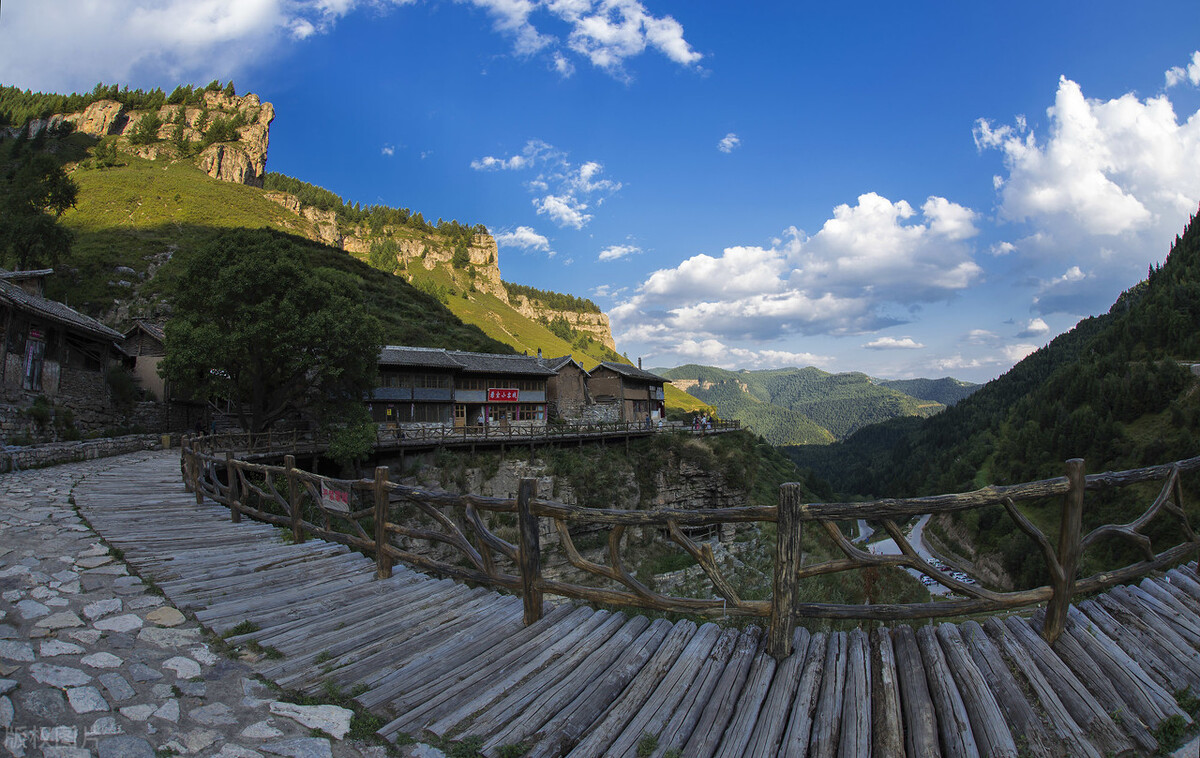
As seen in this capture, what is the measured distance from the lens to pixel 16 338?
18.8 metres

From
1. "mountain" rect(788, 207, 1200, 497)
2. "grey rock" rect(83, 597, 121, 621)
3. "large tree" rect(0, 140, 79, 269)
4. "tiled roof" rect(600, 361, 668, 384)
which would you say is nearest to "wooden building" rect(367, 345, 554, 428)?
"tiled roof" rect(600, 361, 668, 384)

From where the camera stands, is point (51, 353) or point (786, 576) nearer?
point (786, 576)

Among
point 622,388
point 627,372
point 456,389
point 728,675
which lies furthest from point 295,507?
point 627,372

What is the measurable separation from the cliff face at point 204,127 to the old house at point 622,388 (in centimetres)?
8537

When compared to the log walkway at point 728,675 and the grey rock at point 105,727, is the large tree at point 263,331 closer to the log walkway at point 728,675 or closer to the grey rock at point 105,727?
the log walkway at point 728,675

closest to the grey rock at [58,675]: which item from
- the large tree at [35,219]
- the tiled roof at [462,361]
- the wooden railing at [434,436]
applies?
the wooden railing at [434,436]

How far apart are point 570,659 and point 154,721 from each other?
8.76 feet

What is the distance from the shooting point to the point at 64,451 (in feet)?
53.2

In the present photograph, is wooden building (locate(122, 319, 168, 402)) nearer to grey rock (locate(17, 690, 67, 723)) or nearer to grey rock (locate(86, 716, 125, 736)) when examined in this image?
grey rock (locate(17, 690, 67, 723))

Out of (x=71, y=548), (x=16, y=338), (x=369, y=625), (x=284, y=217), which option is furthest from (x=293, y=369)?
(x=284, y=217)

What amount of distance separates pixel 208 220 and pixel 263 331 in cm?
5833

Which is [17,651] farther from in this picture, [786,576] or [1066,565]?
[1066,565]

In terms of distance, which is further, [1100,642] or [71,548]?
[71,548]

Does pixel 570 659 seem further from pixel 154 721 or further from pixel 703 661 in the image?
pixel 154 721
